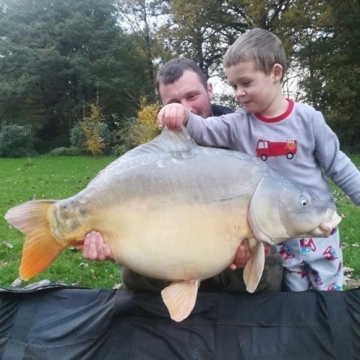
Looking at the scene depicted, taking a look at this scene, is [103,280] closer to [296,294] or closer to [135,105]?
[296,294]

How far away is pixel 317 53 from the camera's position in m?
19.3

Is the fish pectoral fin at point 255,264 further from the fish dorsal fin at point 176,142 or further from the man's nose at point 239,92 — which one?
the man's nose at point 239,92

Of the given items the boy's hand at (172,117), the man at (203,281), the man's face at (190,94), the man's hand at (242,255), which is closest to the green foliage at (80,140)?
the man at (203,281)

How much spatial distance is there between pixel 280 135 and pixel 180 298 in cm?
88

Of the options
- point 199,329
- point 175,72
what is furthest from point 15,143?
point 199,329

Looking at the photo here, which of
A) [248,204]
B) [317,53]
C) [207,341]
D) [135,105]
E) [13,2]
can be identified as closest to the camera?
[248,204]

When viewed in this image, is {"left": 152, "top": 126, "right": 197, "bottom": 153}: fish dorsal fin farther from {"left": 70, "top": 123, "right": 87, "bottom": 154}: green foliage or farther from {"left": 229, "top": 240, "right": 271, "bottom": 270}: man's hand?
{"left": 70, "top": 123, "right": 87, "bottom": 154}: green foliage

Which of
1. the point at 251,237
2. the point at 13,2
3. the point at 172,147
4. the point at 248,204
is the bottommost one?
the point at 251,237

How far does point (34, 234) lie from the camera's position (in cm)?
181

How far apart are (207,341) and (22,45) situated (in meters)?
27.6

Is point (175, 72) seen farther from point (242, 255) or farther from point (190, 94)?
point (242, 255)

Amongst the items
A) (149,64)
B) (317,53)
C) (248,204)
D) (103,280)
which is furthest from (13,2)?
(248,204)

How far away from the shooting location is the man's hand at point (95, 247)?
5.98ft

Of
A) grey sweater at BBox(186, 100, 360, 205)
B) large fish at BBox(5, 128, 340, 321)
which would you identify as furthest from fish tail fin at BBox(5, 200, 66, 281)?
grey sweater at BBox(186, 100, 360, 205)
